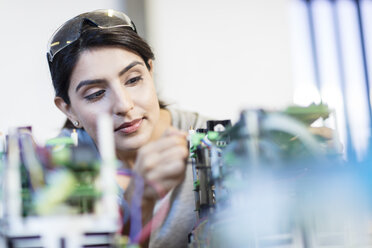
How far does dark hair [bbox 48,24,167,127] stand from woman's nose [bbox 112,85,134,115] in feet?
0.47

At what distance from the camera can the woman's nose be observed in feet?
3.91

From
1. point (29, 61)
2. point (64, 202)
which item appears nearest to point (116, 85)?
point (64, 202)

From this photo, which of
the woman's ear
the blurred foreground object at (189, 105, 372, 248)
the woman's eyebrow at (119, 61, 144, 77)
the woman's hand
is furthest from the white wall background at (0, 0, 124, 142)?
the blurred foreground object at (189, 105, 372, 248)

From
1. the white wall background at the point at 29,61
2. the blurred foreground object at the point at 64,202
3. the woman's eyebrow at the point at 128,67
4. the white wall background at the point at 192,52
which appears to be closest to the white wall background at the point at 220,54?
the white wall background at the point at 192,52

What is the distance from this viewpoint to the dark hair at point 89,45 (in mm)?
1283

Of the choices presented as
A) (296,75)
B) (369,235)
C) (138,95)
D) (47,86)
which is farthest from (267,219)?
(296,75)

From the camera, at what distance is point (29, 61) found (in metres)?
2.53

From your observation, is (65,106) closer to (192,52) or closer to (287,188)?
(287,188)

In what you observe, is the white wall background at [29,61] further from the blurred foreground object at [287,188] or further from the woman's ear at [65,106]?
the blurred foreground object at [287,188]

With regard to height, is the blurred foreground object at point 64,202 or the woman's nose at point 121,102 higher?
the woman's nose at point 121,102

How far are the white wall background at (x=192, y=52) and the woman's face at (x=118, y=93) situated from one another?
124 centimetres

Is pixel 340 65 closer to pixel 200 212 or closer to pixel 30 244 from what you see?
pixel 200 212

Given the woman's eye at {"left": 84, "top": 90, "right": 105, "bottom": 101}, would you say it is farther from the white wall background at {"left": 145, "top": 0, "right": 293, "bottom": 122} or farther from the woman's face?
the white wall background at {"left": 145, "top": 0, "right": 293, "bottom": 122}

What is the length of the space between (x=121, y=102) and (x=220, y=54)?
1.73 m
